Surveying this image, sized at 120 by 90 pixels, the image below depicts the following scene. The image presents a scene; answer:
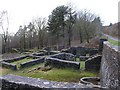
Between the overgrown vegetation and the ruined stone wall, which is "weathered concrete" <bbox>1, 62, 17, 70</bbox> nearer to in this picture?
the ruined stone wall

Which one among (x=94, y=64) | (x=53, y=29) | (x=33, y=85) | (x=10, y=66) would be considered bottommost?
(x=10, y=66)

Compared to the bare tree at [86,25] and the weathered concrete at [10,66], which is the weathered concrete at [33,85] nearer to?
the weathered concrete at [10,66]

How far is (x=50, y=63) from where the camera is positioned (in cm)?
1488

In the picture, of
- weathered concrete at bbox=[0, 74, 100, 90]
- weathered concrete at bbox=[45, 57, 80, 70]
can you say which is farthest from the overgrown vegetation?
weathered concrete at bbox=[0, 74, 100, 90]

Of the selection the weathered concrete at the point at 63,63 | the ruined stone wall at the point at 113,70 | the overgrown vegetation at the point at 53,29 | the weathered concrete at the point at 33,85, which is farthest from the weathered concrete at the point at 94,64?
the overgrown vegetation at the point at 53,29

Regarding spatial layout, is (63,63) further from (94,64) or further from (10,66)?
(10,66)

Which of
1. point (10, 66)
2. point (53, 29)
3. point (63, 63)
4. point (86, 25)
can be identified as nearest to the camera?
point (63, 63)

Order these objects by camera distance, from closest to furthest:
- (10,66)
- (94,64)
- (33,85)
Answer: (33,85) → (94,64) → (10,66)

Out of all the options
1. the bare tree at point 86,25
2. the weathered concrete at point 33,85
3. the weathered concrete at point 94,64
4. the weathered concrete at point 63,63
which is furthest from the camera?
the bare tree at point 86,25

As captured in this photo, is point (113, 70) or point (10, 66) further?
point (10, 66)

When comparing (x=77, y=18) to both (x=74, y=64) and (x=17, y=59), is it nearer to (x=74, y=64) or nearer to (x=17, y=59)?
(x=17, y=59)

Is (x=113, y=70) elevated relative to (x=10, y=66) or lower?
elevated

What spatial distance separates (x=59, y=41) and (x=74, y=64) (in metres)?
29.2

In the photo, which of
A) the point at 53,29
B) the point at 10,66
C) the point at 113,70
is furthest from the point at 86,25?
the point at 113,70
